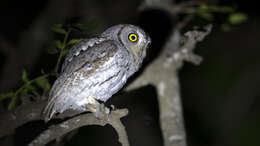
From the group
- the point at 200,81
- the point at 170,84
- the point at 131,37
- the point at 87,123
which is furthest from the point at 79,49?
the point at 200,81

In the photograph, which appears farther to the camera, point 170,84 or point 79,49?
point 170,84

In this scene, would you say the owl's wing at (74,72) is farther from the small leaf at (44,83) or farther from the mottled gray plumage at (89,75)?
the small leaf at (44,83)

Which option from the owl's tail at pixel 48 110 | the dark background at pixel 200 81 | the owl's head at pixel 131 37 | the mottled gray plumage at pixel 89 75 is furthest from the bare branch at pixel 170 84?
the dark background at pixel 200 81

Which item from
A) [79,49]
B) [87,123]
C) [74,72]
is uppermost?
[79,49]

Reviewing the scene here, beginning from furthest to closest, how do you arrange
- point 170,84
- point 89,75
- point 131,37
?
point 170,84, point 131,37, point 89,75

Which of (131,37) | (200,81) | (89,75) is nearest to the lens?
(89,75)

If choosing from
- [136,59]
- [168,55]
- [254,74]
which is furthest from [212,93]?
[136,59]

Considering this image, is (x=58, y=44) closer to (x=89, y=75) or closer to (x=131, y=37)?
(x=89, y=75)

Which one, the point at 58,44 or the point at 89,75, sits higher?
the point at 58,44
